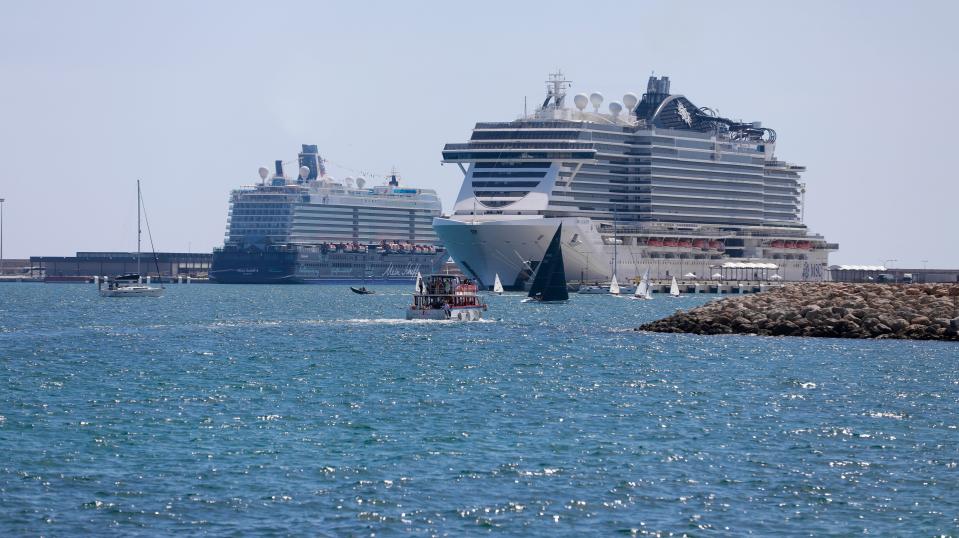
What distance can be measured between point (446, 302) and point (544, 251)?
4550 centimetres

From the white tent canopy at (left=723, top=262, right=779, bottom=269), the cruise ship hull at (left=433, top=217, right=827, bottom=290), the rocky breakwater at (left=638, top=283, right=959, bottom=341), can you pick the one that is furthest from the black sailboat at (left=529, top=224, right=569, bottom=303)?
the white tent canopy at (left=723, top=262, right=779, bottom=269)

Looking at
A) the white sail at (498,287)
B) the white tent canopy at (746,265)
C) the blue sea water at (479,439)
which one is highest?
the white tent canopy at (746,265)

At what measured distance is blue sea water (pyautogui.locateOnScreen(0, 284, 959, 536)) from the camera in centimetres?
2527

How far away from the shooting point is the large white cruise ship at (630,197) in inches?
5059

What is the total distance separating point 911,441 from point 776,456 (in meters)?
3.88

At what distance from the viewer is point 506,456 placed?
30.9m

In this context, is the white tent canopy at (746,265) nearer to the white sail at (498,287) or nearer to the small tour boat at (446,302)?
the white sail at (498,287)

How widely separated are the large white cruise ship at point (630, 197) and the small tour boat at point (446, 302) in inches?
1670

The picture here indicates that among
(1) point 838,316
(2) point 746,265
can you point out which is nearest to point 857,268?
(2) point 746,265

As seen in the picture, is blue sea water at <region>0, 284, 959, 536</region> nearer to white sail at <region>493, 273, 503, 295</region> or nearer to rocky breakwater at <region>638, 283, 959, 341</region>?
rocky breakwater at <region>638, 283, 959, 341</region>

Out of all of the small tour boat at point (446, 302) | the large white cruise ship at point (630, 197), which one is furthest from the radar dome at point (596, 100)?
the small tour boat at point (446, 302)

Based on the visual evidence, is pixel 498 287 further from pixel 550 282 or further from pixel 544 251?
pixel 550 282

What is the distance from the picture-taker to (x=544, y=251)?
12500cm

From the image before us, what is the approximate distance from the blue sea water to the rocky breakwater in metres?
3.75
